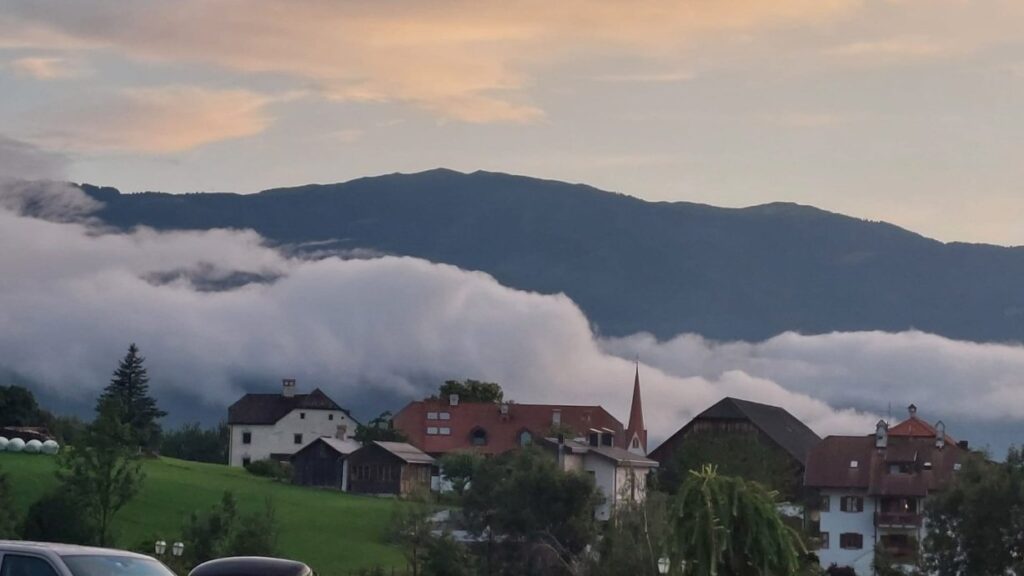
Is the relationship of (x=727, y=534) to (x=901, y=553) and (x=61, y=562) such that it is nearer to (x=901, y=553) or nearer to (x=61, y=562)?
(x=61, y=562)

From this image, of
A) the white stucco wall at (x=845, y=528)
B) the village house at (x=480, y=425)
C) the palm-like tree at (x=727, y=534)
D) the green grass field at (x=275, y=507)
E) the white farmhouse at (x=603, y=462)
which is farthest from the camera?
the village house at (x=480, y=425)

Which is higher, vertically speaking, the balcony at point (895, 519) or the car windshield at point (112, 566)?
the balcony at point (895, 519)

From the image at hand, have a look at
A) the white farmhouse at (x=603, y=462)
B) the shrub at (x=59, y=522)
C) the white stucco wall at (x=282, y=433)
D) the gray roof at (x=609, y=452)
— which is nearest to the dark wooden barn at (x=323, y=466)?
the gray roof at (x=609, y=452)

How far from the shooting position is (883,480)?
123 meters

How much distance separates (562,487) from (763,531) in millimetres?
51077

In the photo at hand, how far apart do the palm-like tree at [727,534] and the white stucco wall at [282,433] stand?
13814cm

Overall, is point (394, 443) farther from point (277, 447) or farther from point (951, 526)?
point (951, 526)

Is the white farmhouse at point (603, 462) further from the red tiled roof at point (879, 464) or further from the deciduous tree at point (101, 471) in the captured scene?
the deciduous tree at point (101, 471)

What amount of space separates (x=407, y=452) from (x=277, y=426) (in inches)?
1419

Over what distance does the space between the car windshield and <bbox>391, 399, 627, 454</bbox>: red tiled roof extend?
141780 mm

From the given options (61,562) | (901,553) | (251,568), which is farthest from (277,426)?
(61,562)

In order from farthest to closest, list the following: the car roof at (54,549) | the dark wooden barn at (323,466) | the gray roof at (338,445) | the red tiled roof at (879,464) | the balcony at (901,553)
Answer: the gray roof at (338,445)
the dark wooden barn at (323,466)
the red tiled roof at (879,464)
the balcony at (901,553)
the car roof at (54,549)

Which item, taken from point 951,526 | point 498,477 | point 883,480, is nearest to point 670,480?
point 883,480

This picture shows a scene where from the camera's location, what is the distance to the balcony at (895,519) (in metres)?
120
